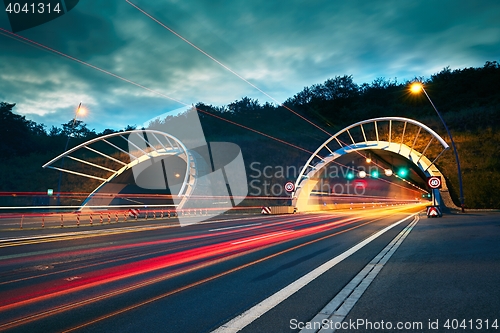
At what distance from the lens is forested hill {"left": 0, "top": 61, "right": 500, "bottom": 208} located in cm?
4000

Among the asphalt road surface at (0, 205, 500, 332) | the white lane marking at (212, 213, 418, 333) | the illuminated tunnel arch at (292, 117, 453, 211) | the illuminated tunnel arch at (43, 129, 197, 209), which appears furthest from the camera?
the illuminated tunnel arch at (43, 129, 197, 209)

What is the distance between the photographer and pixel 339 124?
87750 mm

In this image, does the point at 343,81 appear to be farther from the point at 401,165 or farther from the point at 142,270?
the point at 142,270

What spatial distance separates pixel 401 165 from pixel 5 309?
49.7 m

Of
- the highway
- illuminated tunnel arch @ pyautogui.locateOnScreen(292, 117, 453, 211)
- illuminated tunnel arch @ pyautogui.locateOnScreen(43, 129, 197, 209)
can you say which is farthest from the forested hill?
the highway

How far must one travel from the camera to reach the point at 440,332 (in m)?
3.89

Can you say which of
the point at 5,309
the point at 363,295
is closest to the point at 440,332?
the point at 363,295

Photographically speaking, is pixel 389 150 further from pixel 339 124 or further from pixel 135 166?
pixel 339 124

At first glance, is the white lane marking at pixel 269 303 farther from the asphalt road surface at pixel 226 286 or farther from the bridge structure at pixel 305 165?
the bridge structure at pixel 305 165

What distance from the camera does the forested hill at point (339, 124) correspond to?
40.0 m

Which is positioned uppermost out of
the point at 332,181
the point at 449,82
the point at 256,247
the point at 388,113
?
the point at 449,82

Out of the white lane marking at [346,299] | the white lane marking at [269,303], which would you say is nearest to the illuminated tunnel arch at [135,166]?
the white lane marking at [269,303]

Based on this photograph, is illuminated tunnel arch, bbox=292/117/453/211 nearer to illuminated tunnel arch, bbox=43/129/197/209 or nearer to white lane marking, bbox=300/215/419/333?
illuminated tunnel arch, bbox=43/129/197/209

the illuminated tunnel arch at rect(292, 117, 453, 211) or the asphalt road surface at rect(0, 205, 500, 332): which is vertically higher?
the illuminated tunnel arch at rect(292, 117, 453, 211)
